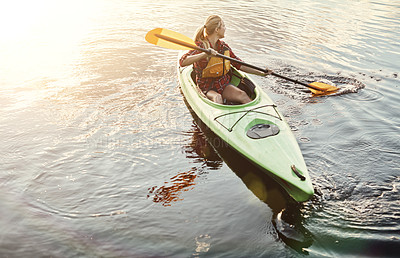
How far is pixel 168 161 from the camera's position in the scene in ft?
14.1

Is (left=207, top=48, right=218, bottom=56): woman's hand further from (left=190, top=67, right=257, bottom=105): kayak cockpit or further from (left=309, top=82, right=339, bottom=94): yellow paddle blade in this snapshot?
(left=309, top=82, right=339, bottom=94): yellow paddle blade

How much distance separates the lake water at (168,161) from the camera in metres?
3.07

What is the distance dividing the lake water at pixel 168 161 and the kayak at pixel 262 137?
0.93 ft

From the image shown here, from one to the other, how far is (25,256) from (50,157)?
1631 mm

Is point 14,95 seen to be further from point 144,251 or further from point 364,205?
point 364,205

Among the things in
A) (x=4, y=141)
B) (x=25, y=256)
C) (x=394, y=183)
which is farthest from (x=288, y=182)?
(x=4, y=141)

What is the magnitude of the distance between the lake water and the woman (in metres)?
0.61

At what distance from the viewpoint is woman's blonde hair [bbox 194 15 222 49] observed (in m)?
4.55

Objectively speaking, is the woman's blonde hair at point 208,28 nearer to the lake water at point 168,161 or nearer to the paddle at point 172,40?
the paddle at point 172,40

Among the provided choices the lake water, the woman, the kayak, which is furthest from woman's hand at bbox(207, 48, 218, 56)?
the lake water

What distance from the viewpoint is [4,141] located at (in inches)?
183

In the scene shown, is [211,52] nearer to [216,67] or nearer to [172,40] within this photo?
[216,67]

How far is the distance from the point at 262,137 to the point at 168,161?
1.23 metres

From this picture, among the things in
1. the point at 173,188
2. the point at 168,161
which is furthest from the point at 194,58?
the point at 173,188
